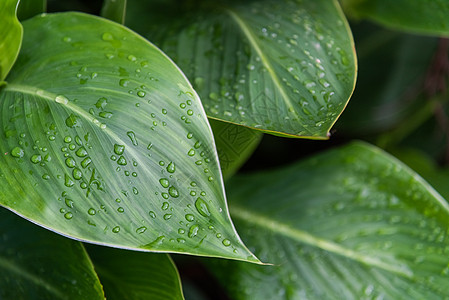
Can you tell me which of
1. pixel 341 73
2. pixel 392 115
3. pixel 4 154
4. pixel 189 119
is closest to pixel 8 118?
pixel 4 154

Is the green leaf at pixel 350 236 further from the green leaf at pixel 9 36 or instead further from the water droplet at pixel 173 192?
the green leaf at pixel 9 36

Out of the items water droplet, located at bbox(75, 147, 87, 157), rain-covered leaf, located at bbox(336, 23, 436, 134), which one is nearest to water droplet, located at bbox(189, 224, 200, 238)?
water droplet, located at bbox(75, 147, 87, 157)

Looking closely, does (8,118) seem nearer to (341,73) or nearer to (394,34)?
(341,73)

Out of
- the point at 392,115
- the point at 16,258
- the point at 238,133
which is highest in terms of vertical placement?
the point at 238,133

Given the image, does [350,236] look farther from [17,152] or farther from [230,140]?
[17,152]

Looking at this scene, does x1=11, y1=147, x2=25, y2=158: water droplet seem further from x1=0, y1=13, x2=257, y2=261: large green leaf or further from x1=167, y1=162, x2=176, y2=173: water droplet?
x1=167, y1=162, x2=176, y2=173: water droplet

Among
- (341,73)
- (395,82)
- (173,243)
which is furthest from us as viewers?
(395,82)
